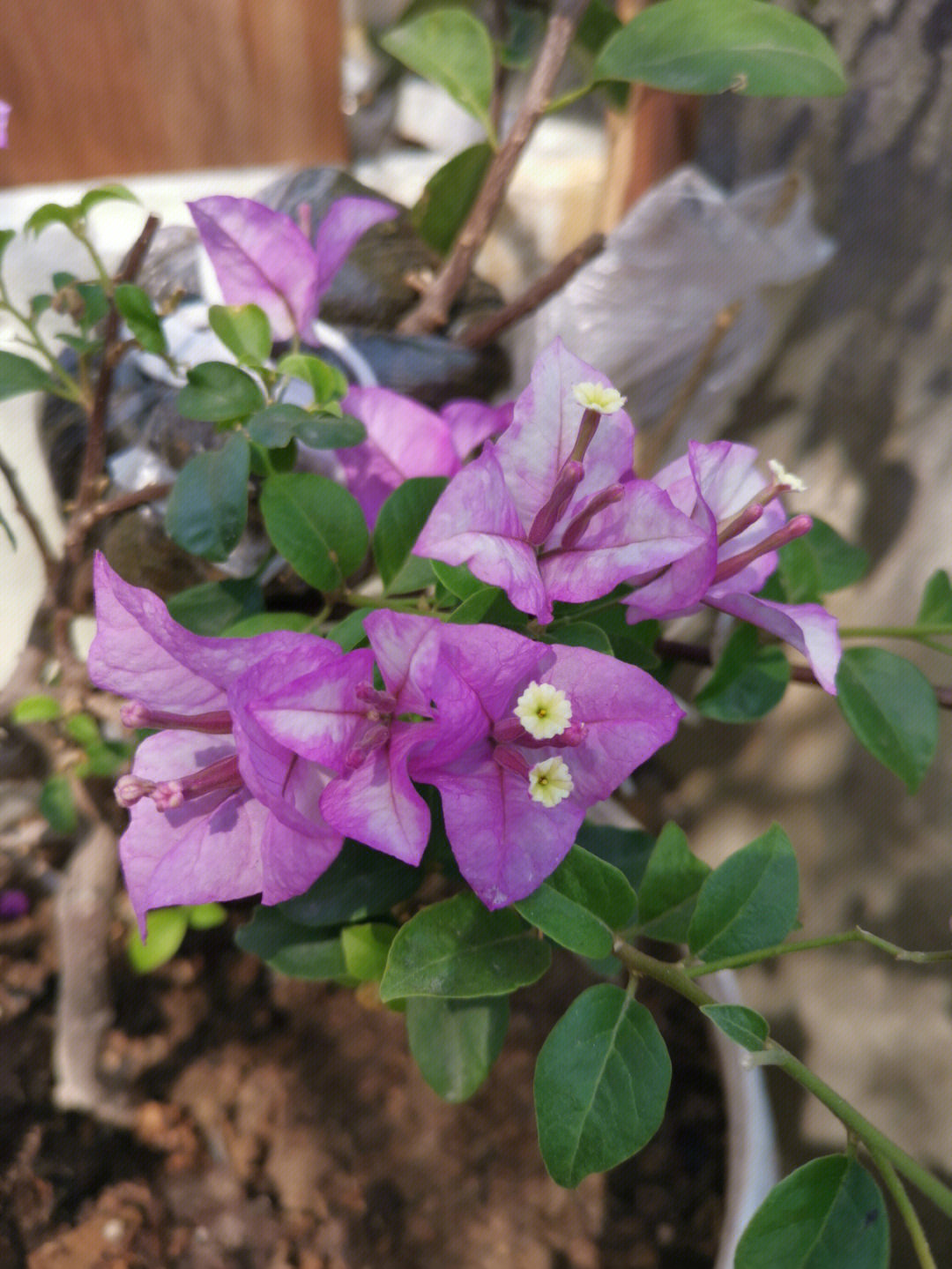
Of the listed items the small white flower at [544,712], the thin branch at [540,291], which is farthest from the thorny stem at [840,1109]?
the thin branch at [540,291]

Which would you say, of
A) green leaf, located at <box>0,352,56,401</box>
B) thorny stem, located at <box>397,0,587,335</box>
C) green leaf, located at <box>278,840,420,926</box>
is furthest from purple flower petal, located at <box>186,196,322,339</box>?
green leaf, located at <box>278,840,420,926</box>

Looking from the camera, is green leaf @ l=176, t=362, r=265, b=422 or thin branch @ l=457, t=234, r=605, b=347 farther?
thin branch @ l=457, t=234, r=605, b=347

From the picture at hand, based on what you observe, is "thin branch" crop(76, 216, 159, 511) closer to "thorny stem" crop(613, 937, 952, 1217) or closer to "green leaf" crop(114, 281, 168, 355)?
"green leaf" crop(114, 281, 168, 355)

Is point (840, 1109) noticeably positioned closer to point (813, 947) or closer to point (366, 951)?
point (813, 947)

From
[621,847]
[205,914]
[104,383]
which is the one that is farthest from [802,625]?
[205,914]

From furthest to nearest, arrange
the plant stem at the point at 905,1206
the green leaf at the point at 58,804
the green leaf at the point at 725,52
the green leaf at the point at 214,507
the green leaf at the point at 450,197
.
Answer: the green leaf at the point at 450,197, the green leaf at the point at 58,804, the green leaf at the point at 725,52, the green leaf at the point at 214,507, the plant stem at the point at 905,1206

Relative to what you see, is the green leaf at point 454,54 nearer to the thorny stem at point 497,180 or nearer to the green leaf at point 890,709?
the thorny stem at point 497,180

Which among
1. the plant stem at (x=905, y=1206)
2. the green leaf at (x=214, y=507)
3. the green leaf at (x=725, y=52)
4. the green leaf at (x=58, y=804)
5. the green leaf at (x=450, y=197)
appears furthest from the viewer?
the green leaf at (x=450, y=197)

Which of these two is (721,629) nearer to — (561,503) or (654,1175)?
(561,503)
